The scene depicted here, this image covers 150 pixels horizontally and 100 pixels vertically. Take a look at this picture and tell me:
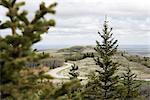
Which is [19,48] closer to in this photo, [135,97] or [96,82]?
[96,82]

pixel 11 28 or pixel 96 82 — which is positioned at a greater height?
pixel 11 28

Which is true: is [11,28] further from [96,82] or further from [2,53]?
[96,82]

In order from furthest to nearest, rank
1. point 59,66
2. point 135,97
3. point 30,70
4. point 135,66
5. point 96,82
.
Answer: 1. point 59,66
2. point 135,66
3. point 135,97
4. point 96,82
5. point 30,70

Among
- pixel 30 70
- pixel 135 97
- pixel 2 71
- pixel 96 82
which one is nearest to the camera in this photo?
pixel 2 71

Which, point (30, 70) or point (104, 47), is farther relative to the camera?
point (104, 47)

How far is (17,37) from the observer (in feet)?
21.3

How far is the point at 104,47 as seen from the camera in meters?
34.2

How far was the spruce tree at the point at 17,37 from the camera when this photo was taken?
20.5 feet

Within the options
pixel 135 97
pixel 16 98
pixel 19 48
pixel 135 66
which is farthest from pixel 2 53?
pixel 135 66

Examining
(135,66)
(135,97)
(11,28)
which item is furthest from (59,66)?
(11,28)

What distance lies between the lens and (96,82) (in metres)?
34.2

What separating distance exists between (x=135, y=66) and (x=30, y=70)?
68.0 m

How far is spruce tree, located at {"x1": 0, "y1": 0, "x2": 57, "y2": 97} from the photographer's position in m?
6.24

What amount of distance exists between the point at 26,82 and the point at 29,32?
34.2 inches
